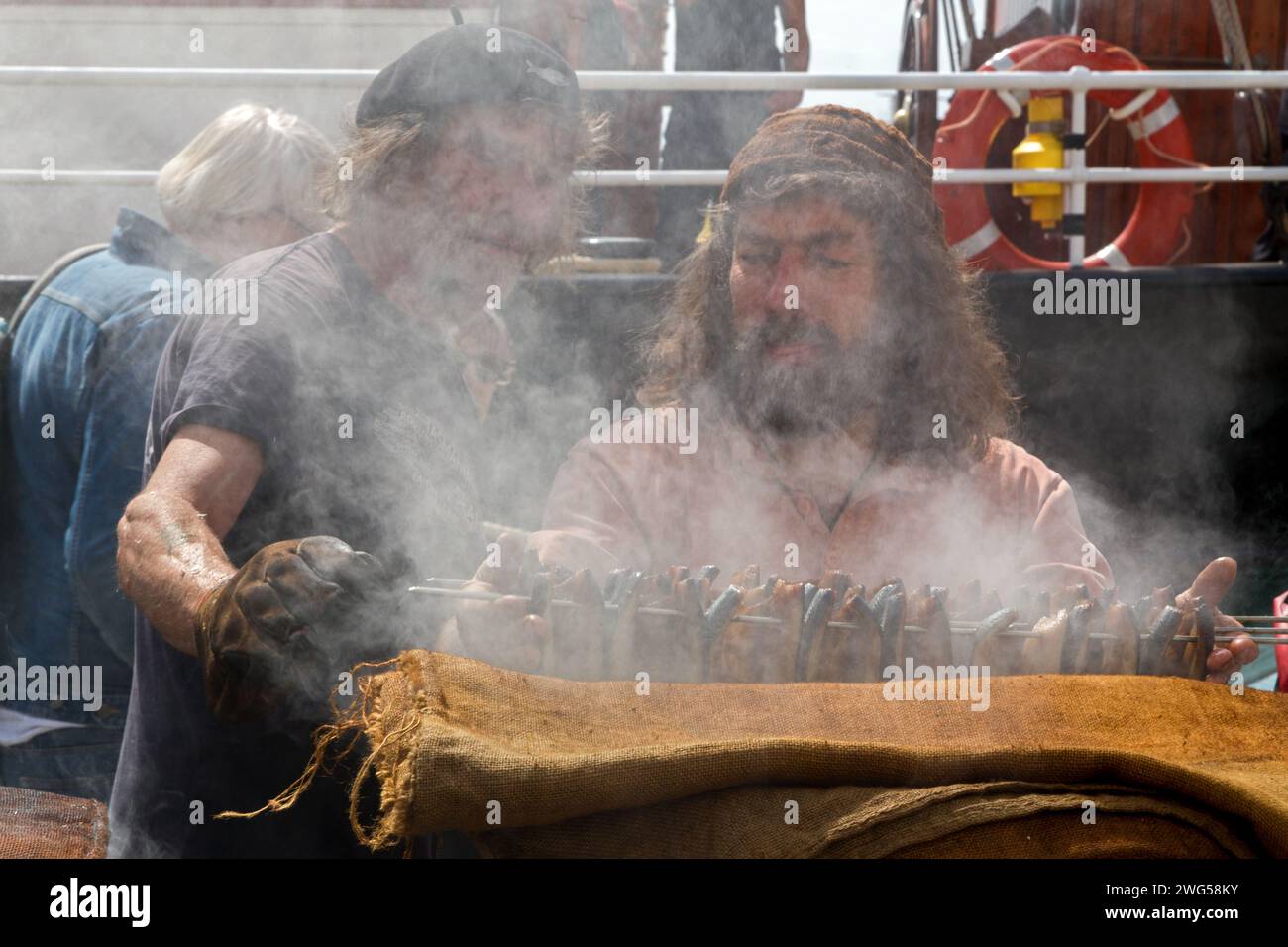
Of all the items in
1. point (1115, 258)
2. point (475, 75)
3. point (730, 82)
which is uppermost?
point (730, 82)

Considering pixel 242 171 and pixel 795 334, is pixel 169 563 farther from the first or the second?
pixel 242 171

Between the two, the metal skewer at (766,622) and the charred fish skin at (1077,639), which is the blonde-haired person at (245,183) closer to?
the metal skewer at (766,622)

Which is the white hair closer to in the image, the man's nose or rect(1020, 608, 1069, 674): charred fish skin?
the man's nose

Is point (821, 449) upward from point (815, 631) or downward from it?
upward

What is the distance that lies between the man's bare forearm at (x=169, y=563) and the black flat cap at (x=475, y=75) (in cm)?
103

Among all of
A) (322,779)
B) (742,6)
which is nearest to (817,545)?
(322,779)

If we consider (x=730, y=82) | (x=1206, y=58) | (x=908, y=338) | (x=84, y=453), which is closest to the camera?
(x=908, y=338)

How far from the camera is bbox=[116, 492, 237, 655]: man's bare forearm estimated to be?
1535mm

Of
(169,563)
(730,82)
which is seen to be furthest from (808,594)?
(730,82)

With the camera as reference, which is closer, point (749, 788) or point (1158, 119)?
point (749, 788)

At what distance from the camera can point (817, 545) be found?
2336mm

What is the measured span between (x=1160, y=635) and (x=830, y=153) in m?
1.18

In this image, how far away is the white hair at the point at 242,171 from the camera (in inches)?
124

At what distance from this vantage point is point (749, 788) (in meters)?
1.33
